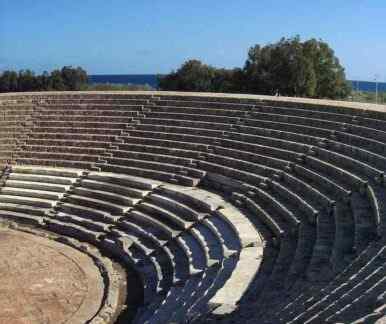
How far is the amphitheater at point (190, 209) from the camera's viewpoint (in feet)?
33.7

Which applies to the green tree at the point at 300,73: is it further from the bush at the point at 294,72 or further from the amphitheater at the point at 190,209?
the amphitheater at the point at 190,209

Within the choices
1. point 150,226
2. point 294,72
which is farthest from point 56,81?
point 150,226

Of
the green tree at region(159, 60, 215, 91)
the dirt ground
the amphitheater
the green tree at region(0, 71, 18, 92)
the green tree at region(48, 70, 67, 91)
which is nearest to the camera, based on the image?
the amphitheater

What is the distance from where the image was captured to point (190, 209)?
56.1 feet

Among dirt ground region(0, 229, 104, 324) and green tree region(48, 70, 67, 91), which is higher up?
green tree region(48, 70, 67, 91)

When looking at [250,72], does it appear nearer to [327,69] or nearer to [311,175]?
[327,69]

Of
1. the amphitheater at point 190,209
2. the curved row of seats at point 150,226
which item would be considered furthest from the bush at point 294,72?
the curved row of seats at point 150,226

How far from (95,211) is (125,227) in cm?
171

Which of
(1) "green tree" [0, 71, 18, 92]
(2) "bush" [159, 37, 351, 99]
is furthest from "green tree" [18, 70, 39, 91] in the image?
(2) "bush" [159, 37, 351, 99]

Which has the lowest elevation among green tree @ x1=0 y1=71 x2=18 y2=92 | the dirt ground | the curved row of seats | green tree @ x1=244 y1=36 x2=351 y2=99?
the dirt ground

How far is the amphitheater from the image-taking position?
10.3 m

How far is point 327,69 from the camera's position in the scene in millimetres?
35875

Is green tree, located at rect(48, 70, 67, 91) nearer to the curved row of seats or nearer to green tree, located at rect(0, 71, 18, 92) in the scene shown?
green tree, located at rect(0, 71, 18, 92)

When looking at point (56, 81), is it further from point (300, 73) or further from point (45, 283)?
point (45, 283)
